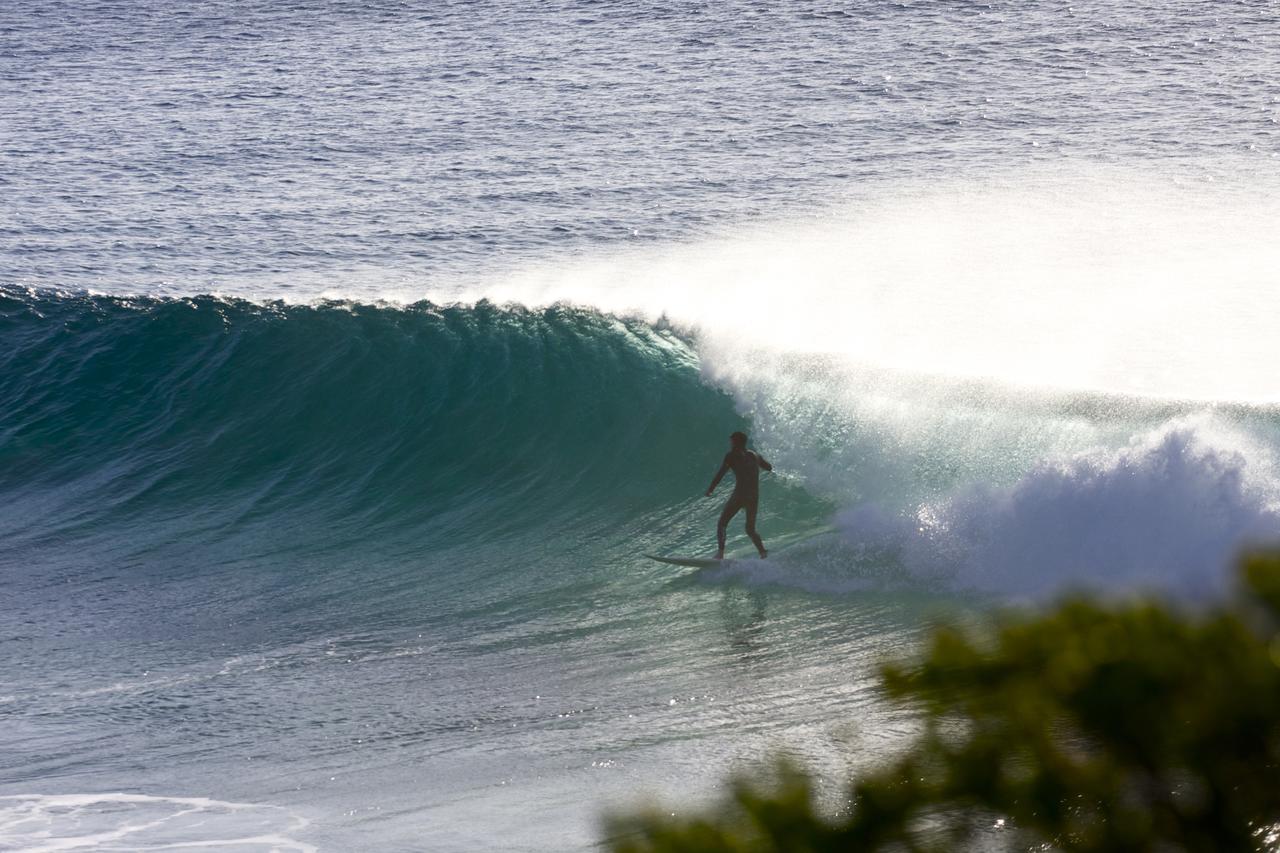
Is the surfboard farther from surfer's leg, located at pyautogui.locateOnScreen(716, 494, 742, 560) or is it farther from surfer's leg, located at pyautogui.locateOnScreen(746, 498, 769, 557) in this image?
surfer's leg, located at pyautogui.locateOnScreen(746, 498, 769, 557)

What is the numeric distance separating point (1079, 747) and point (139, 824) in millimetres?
6993

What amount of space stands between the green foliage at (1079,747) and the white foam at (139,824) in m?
5.81

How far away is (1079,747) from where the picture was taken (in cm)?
254

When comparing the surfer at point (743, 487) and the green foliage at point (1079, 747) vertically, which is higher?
the green foliage at point (1079, 747)

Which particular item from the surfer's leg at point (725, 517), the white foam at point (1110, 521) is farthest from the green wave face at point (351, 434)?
the white foam at point (1110, 521)

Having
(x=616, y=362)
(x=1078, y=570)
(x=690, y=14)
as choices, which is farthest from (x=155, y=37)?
(x=1078, y=570)

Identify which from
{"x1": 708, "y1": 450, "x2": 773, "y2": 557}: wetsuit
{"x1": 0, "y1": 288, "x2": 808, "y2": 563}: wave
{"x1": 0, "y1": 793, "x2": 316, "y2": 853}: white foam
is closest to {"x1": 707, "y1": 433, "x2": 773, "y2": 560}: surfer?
{"x1": 708, "y1": 450, "x2": 773, "y2": 557}: wetsuit

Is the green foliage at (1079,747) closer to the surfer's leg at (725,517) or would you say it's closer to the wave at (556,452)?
the wave at (556,452)

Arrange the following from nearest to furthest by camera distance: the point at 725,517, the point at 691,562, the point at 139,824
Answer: the point at 139,824 < the point at 725,517 < the point at 691,562

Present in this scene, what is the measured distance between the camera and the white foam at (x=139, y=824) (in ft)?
26.0

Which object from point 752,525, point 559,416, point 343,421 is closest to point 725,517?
point 752,525

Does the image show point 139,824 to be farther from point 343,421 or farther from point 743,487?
point 343,421

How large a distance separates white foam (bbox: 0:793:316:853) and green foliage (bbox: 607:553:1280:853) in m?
5.81

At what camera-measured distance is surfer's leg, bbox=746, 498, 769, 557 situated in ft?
38.9
